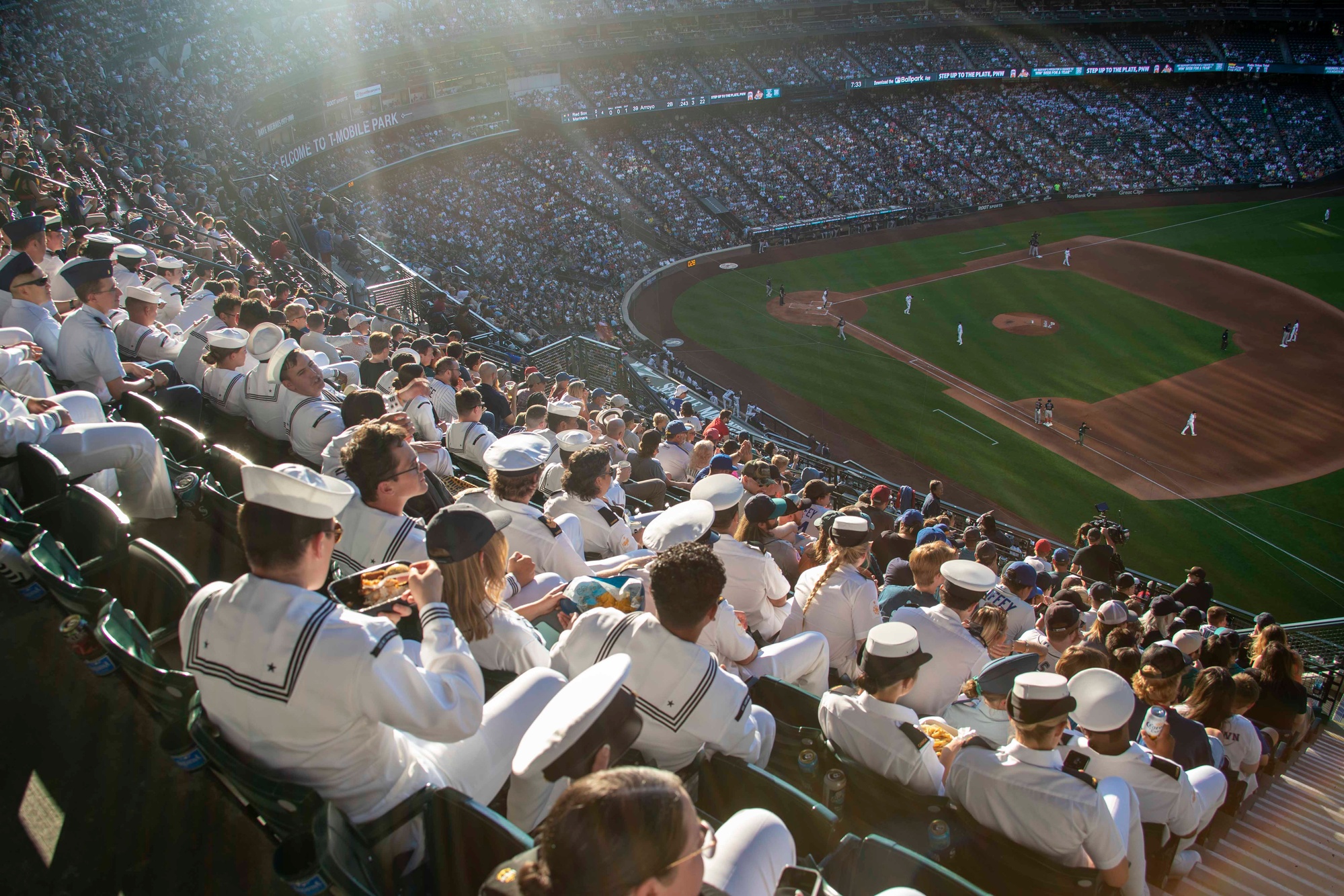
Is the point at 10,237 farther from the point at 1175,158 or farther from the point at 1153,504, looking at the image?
the point at 1175,158

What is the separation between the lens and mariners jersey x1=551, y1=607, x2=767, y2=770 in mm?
3793

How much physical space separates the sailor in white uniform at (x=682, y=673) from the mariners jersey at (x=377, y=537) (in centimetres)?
161

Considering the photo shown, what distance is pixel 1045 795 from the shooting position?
401 cm

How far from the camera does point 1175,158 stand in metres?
53.2

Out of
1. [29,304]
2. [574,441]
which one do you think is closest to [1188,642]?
[574,441]

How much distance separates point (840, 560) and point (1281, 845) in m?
4.29

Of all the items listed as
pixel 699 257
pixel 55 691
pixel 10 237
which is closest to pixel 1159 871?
pixel 55 691

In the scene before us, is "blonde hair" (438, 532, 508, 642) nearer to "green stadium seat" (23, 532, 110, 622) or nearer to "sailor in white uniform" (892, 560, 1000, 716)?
"green stadium seat" (23, 532, 110, 622)

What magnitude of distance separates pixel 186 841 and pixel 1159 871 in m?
5.35

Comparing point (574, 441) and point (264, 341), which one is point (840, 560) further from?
point (264, 341)

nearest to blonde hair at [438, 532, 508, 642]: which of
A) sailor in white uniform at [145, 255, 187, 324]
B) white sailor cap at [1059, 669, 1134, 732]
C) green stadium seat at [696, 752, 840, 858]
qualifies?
green stadium seat at [696, 752, 840, 858]

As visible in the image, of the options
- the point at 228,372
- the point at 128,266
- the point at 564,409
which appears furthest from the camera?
the point at 128,266

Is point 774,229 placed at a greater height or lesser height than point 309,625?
lesser

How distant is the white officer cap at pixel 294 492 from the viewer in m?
3.11
